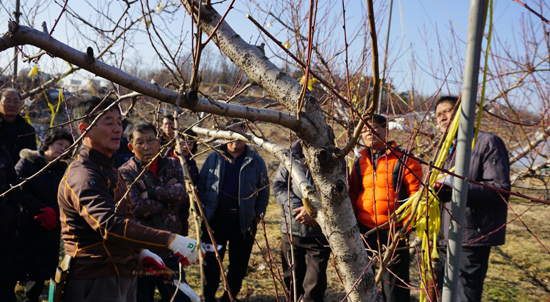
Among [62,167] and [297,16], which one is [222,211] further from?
[297,16]

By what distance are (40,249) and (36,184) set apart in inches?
25.9

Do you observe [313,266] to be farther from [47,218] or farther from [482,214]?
[47,218]

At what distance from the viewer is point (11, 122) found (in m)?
4.36

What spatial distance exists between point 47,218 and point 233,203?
72.0 inches

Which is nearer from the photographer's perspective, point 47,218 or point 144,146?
point 144,146

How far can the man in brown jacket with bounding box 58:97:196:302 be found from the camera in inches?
84.7

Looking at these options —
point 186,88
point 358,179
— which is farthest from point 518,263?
point 186,88

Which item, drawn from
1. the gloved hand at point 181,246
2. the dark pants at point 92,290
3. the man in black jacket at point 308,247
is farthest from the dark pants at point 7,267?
the man in black jacket at point 308,247

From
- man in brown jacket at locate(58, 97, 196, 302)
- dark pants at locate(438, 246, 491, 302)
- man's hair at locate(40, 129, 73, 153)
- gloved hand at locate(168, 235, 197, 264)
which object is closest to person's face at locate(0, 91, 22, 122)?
man's hair at locate(40, 129, 73, 153)

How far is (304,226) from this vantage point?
3.79 metres

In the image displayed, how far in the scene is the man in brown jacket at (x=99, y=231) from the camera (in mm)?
2150

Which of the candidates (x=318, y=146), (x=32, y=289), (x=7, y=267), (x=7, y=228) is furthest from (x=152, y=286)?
(x=318, y=146)

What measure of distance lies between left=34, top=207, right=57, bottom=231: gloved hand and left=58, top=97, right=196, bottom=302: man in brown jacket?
1.59 m

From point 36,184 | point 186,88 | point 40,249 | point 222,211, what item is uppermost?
point 186,88
